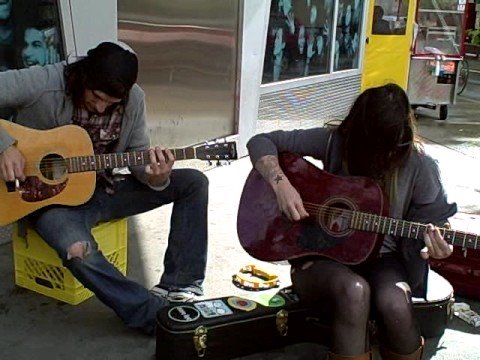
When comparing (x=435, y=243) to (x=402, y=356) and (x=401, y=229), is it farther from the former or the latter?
(x=402, y=356)

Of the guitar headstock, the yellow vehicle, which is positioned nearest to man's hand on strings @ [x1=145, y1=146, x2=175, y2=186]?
the guitar headstock

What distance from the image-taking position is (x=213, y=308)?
2.46m

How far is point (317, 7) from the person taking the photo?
22.1 ft

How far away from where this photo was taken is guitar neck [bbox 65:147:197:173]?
260 centimetres

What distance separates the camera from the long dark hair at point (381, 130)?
2.28 m

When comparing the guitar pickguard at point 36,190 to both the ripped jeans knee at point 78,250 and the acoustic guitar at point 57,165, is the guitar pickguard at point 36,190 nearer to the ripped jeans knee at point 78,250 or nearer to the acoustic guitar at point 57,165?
the acoustic guitar at point 57,165

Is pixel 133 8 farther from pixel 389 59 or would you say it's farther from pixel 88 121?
pixel 389 59

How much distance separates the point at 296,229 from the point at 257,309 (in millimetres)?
329

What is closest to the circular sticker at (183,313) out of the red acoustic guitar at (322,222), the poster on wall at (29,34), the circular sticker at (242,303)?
the circular sticker at (242,303)

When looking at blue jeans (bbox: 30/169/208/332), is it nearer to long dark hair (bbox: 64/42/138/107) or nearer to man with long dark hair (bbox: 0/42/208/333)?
man with long dark hair (bbox: 0/42/208/333)

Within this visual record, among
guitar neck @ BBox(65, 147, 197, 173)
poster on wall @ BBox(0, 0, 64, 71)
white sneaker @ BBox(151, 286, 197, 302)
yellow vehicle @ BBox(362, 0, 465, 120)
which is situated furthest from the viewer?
yellow vehicle @ BBox(362, 0, 465, 120)

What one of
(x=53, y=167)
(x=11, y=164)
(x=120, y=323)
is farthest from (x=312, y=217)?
(x=11, y=164)

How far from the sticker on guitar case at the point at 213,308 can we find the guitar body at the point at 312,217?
23 centimetres

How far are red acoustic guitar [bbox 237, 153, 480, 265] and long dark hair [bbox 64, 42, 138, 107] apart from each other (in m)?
0.61
